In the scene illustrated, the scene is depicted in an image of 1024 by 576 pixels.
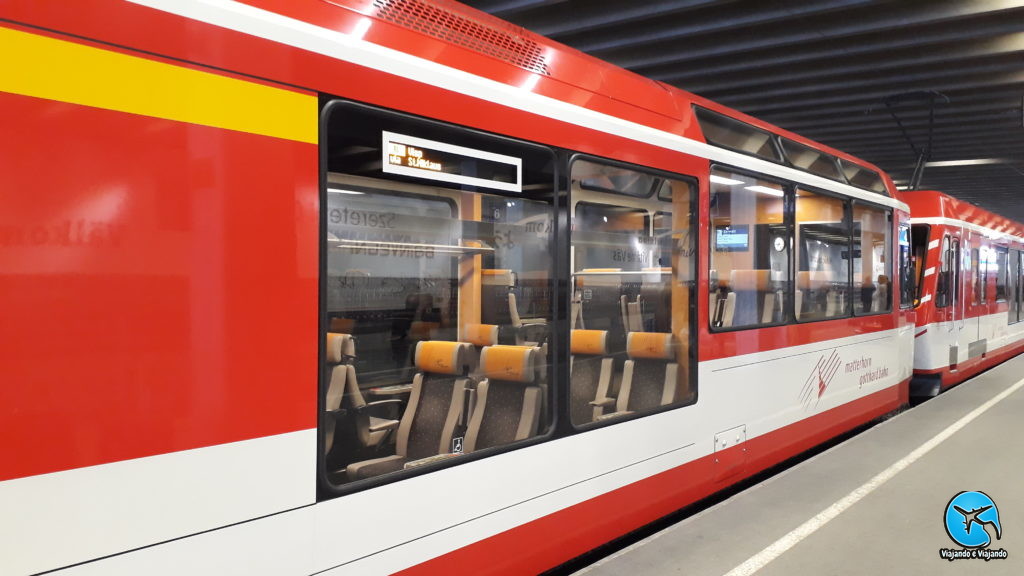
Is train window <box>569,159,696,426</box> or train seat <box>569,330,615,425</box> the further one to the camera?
train window <box>569,159,696,426</box>

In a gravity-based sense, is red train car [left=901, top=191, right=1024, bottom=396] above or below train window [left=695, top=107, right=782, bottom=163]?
below

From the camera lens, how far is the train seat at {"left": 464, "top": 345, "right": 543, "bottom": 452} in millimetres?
3209

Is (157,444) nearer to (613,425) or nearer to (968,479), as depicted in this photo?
(613,425)

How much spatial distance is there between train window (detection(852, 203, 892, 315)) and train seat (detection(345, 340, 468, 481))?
454cm

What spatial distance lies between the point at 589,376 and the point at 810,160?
3.07 meters

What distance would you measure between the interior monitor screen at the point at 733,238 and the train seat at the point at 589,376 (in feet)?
3.12

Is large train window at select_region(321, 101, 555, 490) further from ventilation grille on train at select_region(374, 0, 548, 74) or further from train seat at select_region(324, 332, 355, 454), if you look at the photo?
ventilation grille on train at select_region(374, 0, 548, 74)

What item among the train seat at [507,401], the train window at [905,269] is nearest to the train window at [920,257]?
the train window at [905,269]

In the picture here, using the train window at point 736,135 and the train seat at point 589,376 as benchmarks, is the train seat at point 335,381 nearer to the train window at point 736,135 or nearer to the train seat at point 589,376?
the train seat at point 589,376

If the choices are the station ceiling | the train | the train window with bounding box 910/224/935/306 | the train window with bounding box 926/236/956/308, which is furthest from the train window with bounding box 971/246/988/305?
the train

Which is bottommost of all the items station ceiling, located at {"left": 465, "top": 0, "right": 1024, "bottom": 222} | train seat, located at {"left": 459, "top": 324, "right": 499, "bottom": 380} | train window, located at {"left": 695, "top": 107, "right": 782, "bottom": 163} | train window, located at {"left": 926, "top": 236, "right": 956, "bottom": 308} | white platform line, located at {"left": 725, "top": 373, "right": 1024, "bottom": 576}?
white platform line, located at {"left": 725, "top": 373, "right": 1024, "bottom": 576}

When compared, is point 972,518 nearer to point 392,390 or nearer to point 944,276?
point 392,390

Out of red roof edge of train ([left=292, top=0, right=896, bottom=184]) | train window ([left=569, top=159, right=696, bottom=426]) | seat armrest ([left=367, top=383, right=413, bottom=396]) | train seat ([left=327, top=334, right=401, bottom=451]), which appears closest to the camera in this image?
red roof edge of train ([left=292, top=0, right=896, bottom=184])

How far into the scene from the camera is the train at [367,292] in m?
1.73
